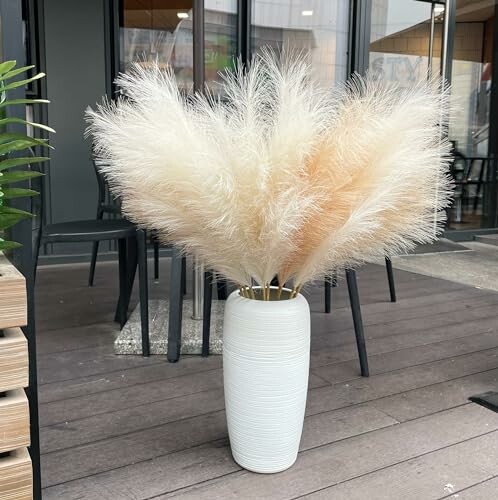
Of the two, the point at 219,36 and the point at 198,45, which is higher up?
the point at 219,36

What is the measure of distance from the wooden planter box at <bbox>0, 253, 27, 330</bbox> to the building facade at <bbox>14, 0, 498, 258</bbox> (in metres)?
2.91

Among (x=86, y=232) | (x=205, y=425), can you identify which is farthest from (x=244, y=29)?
(x=205, y=425)

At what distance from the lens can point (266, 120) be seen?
1.21 meters

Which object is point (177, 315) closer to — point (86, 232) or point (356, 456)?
point (86, 232)

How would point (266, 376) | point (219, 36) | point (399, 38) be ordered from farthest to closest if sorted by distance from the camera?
point (399, 38)
point (219, 36)
point (266, 376)

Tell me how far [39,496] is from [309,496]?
588 millimetres

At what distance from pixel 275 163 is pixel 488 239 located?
5094 mm

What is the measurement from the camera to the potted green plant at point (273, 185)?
113 cm

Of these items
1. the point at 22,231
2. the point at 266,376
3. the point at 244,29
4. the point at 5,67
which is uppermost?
the point at 244,29

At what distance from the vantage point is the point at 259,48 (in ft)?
14.7

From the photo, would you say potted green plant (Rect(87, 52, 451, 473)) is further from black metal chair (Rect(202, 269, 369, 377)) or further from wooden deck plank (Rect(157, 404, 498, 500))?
black metal chair (Rect(202, 269, 369, 377))

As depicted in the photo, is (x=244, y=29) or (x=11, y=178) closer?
(x=11, y=178)

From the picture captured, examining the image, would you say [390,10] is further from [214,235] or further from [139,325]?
[214,235]

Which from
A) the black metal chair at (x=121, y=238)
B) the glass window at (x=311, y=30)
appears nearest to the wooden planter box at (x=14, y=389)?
the black metal chair at (x=121, y=238)
